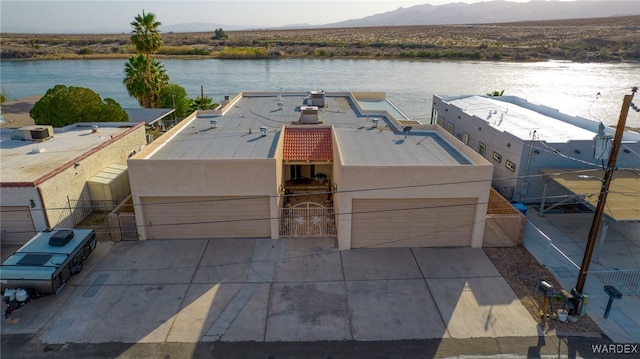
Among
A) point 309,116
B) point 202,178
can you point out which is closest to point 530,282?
point 202,178

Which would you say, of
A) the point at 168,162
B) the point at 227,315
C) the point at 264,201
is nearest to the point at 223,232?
the point at 264,201

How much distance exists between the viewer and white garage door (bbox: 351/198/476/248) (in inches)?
672

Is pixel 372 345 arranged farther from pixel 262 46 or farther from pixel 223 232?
pixel 262 46

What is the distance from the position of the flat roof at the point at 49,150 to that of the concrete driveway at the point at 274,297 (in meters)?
4.90

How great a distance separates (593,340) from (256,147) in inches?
586

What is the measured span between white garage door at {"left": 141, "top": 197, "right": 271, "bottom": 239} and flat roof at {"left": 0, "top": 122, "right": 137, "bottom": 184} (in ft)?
16.5

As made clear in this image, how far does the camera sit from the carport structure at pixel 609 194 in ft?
51.5

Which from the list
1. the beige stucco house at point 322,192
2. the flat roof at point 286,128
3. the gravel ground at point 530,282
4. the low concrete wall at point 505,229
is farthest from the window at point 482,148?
the gravel ground at point 530,282

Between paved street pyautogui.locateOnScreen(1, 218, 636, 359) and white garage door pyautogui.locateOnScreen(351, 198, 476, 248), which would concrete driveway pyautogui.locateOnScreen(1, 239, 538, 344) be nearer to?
paved street pyautogui.locateOnScreen(1, 218, 636, 359)

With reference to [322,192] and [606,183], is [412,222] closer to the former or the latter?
[322,192]

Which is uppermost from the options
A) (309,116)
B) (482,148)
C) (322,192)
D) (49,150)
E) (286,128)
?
(309,116)

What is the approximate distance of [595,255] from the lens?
16.3 metres

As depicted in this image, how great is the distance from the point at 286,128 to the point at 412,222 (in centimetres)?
905

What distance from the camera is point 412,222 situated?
17312mm
